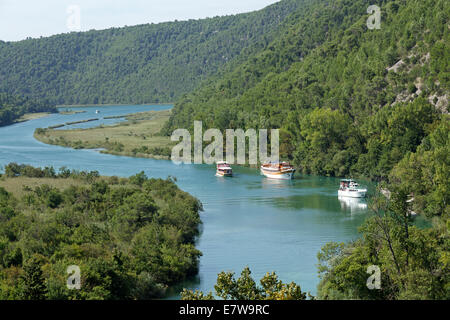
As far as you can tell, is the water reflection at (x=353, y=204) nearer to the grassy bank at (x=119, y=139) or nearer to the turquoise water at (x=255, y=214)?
the turquoise water at (x=255, y=214)

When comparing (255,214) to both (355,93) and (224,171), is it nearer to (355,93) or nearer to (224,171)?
(224,171)

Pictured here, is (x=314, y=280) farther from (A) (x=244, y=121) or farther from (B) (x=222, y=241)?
(A) (x=244, y=121)

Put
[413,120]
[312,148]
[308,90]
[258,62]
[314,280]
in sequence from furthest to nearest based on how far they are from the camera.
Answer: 1. [258,62]
2. [308,90]
3. [312,148]
4. [413,120]
5. [314,280]

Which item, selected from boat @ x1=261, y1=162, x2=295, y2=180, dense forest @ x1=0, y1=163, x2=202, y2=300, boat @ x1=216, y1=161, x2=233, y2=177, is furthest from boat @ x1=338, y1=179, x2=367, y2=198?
boat @ x1=216, y1=161, x2=233, y2=177

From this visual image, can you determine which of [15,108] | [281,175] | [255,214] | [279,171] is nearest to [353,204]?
[255,214]
